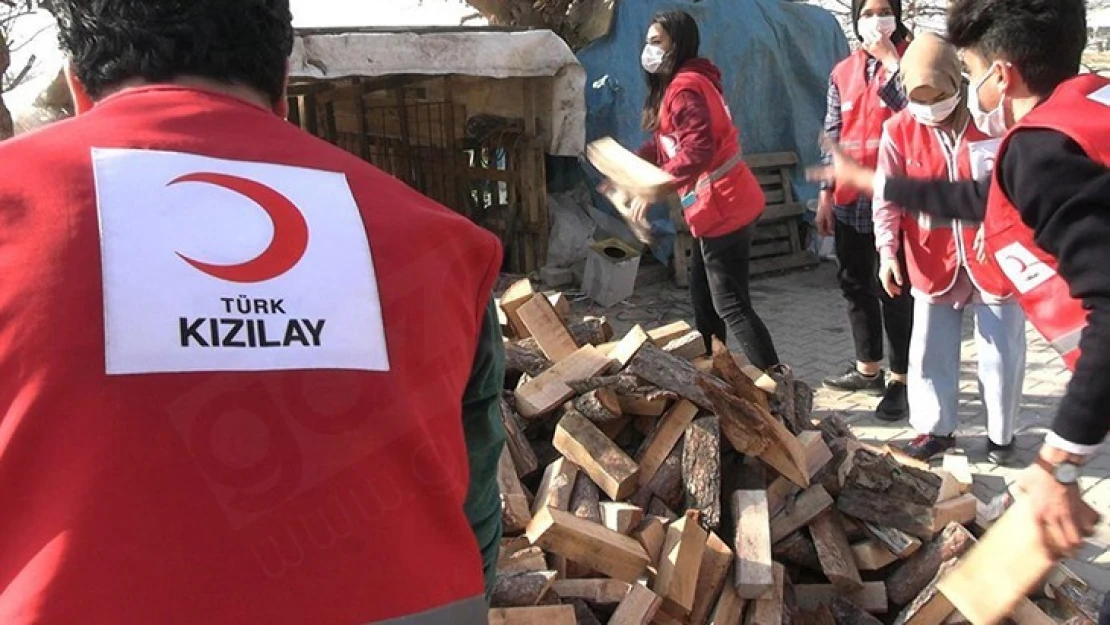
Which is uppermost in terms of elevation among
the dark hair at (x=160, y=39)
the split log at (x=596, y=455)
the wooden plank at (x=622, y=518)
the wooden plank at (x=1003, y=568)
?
the dark hair at (x=160, y=39)

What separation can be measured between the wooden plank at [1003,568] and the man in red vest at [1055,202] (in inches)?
1.6

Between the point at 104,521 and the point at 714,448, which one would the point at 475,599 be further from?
the point at 714,448

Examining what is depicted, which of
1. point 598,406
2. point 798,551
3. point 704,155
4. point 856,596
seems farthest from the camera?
point 704,155

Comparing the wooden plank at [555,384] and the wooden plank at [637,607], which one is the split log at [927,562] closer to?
the wooden plank at [637,607]

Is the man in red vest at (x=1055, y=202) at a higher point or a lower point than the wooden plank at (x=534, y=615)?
higher

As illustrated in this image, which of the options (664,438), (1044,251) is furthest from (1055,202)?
(664,438)

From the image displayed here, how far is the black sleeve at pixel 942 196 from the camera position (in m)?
2.78

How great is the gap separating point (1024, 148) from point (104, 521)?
1.89 meters

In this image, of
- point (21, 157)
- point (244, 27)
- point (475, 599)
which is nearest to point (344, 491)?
point (475, 599)

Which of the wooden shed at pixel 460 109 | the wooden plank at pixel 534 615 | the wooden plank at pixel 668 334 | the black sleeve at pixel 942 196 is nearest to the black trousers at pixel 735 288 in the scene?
the wooden plank at pixel 668 334

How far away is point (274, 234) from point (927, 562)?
2803 millimetres

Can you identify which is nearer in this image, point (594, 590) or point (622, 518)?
point (594, 590)

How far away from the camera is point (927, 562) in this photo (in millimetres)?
3262

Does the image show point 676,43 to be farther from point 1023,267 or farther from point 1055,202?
point 1055,202
